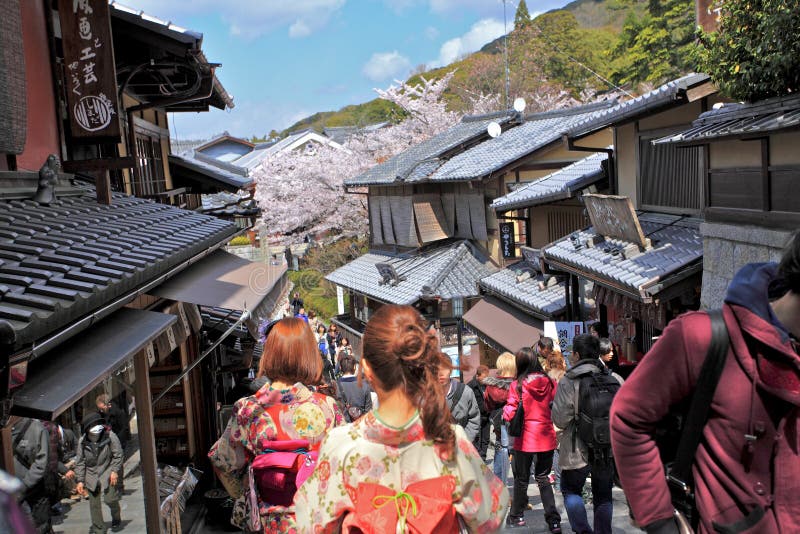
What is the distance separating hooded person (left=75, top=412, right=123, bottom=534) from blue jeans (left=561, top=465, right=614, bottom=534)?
147 inches

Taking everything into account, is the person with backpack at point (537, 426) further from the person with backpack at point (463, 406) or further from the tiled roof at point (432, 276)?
the tiled roof at point (432, 276)

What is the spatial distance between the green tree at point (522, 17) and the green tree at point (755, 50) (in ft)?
138

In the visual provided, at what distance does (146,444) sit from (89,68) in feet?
11.9

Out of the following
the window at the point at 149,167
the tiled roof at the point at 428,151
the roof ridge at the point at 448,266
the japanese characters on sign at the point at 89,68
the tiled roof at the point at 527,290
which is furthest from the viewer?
the tiled roof at the point at 428,151

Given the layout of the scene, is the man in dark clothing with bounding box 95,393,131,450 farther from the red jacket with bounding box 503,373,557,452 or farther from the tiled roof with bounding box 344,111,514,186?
the tiled roof with bounding box 344,111,514,186

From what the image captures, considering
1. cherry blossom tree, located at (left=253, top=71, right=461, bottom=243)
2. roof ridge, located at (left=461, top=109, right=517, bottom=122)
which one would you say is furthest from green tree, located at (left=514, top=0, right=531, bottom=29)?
roof ridge, located at (left=461, top=109, right=517, bottom=122)

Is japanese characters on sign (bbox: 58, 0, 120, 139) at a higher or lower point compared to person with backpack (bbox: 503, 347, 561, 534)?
higher

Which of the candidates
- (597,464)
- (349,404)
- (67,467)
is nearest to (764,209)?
(597,464)

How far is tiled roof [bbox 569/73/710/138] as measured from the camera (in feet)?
33.8

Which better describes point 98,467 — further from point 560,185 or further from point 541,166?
point 541,166

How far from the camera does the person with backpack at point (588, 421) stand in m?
6.14

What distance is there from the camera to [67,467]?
5.65 m

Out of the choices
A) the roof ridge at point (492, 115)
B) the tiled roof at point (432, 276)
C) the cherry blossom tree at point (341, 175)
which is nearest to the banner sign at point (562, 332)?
the tiled roof at point (432, 276)

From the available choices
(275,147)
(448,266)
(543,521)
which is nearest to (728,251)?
(543,521)
